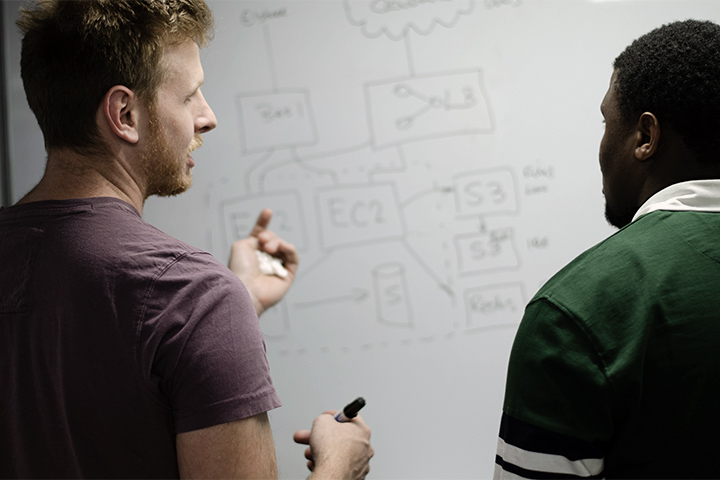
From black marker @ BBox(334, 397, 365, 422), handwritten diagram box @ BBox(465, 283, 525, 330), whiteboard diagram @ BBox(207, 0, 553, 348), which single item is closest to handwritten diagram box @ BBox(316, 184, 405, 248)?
whiteboard diagram @ BBox(207, 0, 553, 348)

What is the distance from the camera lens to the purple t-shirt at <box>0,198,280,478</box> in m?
0.64

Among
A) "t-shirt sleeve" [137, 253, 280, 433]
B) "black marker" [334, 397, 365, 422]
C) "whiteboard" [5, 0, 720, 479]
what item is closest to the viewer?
"t-shirt sleeve" [137, 253, 280, 433]

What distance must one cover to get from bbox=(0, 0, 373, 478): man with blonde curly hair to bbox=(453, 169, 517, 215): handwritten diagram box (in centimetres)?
94

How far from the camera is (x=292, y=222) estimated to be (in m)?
1.52

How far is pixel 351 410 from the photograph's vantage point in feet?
3.01

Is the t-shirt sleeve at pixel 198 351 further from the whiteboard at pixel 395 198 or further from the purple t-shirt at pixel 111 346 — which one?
the whiteboard at pixel 395 198

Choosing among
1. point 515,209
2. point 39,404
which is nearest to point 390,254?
point 515,209

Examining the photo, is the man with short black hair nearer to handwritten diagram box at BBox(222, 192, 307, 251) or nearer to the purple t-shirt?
the purple t-shirt

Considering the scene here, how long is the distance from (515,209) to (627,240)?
2.77 ft

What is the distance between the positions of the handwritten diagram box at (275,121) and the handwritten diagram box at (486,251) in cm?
51

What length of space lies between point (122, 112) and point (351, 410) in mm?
569

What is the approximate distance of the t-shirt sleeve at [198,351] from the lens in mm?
638

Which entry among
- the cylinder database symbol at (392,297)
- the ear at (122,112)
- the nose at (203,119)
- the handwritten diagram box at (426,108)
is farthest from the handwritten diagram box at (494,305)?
the ear at (122,112)

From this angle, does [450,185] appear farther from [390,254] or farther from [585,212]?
[585,212]
